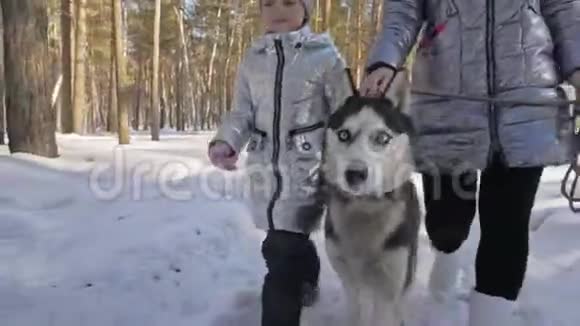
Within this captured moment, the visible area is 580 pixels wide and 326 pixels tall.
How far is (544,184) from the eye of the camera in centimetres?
657

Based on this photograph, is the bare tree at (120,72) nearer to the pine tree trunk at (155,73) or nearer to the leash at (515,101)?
the pine tree trunk at (155,73)

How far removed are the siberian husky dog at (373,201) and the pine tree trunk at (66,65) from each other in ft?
48.5

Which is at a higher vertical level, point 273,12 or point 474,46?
point 273,12

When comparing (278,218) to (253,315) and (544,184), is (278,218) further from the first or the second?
(544,184)

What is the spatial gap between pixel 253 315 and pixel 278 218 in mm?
760

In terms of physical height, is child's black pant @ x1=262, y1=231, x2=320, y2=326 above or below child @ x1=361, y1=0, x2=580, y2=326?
below

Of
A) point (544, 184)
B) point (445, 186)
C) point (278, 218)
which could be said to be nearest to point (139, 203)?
point (278, 218)

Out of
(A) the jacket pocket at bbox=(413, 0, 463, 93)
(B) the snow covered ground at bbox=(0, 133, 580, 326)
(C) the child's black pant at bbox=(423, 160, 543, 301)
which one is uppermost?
(A) the jacket pocket at bbox=(413, 0, 463, 93)

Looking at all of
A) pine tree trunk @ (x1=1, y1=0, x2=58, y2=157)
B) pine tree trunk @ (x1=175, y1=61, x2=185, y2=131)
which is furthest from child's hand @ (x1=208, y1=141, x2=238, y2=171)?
pine tree trunk @ (x1=175, y1=61, x2=185, y2=131)

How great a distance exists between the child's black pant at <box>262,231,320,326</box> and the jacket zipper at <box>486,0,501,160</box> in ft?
2.73

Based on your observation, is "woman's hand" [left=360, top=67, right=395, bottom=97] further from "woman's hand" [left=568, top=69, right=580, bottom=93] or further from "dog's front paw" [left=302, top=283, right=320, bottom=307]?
"dog's front paw" [left=302, top=283, right=320, bottom=307]

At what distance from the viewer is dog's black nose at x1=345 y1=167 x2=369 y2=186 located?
2.08 metres

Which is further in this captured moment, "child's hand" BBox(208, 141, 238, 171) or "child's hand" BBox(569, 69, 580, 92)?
"child's hand" BBox(208, 141, 238, 171)

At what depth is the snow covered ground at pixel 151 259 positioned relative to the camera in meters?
2.90
